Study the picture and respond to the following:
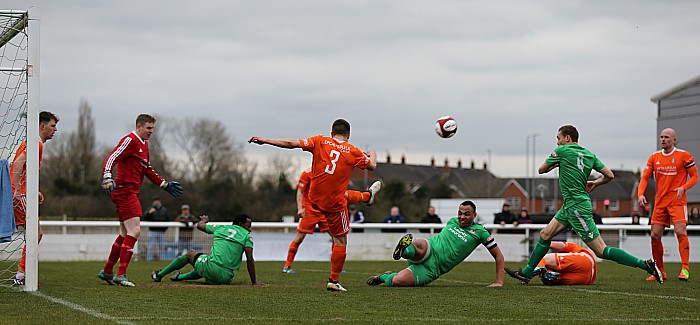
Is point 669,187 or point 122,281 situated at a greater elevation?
point 669,187

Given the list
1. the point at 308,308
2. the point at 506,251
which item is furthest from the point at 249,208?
the point at 308,308

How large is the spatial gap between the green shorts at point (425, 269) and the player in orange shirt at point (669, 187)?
374 cm

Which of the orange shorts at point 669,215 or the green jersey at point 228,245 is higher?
the orange shorts at point 669,215

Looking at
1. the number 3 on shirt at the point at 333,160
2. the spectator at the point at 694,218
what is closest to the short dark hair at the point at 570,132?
the number 3 on shirt at the point at 333,160

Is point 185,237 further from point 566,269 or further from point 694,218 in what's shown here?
point 694,218

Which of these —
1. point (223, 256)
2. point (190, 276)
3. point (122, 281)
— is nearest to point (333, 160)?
point (223, 256)

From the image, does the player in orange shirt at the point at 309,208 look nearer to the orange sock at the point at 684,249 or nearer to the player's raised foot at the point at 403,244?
the player's raised foot at the point at 403,244

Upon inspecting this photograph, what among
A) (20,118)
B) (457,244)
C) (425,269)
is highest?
(20,118)

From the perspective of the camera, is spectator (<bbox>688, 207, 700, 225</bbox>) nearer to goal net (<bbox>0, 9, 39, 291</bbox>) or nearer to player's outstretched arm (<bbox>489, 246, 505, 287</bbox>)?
player's outstretched arm (<bbox>489, 246, 505, 287</bbox>)

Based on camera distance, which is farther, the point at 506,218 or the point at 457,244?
the point at 506,218

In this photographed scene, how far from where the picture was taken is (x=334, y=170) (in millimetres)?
10414

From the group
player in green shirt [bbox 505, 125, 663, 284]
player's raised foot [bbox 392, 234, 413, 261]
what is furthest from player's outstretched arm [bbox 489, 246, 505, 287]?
player's raised foot [bbox 392, 234, 413, 261]

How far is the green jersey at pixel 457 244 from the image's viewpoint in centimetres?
1099

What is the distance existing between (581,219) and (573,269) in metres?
0.80
